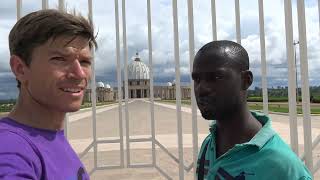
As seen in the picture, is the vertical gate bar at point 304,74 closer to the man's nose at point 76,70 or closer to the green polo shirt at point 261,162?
the green polo shirt at point 261,162

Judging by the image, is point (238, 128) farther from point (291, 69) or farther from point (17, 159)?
point (291, 69)

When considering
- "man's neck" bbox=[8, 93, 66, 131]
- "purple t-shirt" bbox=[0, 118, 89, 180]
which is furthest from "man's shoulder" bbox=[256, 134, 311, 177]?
"man's neck" bbox=[8, 93, 66, 131]

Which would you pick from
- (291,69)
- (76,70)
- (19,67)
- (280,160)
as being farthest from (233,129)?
(291,69)

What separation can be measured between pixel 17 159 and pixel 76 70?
340 millimetres

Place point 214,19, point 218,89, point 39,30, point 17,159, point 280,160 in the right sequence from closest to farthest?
point 17,159
point 39,30
point 280,160
point 218,89
point 214,19

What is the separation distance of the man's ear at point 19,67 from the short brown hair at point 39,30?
1cm

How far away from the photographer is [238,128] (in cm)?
157

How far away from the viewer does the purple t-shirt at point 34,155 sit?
34.1 inches

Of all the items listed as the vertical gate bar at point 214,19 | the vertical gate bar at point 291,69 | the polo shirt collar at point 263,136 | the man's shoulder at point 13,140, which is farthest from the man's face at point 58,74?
the vertical gate bar at point 291,69

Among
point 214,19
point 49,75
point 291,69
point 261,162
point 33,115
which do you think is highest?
point 214,19

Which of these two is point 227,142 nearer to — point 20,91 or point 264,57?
point 20,91

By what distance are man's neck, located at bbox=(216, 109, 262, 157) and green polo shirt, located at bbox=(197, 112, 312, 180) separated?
0.06m

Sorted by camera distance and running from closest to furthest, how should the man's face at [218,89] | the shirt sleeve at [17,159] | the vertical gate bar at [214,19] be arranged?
the shirt sleeve at [17,159] → the man's face at [218,89] → the vertical gate bar at [214,19]

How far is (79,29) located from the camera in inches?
44.2
